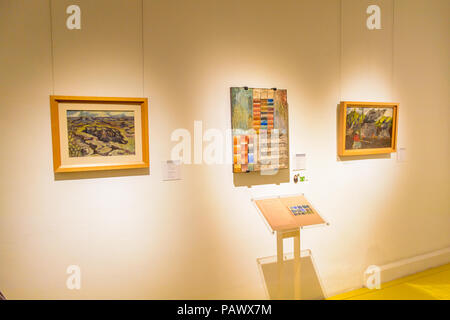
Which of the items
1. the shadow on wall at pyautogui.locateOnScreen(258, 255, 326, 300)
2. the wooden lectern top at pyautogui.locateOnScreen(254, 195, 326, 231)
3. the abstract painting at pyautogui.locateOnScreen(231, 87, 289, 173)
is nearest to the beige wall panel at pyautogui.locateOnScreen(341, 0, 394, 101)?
the abstract painting at pyautogui.locateOnScreen(231, 87, 289, 173)

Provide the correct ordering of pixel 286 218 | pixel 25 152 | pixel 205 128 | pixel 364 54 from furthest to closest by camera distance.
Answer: pixel 364 54, pixel 205 128, pixel 286 218, pixel 25 152

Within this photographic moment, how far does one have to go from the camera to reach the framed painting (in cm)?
312

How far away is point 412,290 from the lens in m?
3.32

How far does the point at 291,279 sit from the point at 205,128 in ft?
5.71

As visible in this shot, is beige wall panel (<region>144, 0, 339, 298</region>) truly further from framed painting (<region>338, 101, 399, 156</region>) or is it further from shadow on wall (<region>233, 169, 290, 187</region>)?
framed painting (<region>338, 101, 399, 156</region>)

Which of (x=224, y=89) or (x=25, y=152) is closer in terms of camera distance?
(x=25, y=152)

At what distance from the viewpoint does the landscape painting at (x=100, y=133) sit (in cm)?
220

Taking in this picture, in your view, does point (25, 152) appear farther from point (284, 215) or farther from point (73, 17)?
point (284, 215)

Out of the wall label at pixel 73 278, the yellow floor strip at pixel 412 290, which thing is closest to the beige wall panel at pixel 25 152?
the wall label at pixel 73 278

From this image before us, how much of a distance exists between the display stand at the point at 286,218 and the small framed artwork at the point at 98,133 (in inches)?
42.1

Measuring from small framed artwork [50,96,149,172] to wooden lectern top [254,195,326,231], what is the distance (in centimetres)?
105

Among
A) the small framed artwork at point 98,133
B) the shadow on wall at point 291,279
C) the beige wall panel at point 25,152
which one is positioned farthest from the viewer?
the shadow on wall at point 291,279

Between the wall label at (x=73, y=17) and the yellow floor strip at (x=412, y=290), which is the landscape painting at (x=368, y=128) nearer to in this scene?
the yellow floor strip at (x=412, y=290)

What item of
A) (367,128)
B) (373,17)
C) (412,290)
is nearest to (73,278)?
(367,128)
